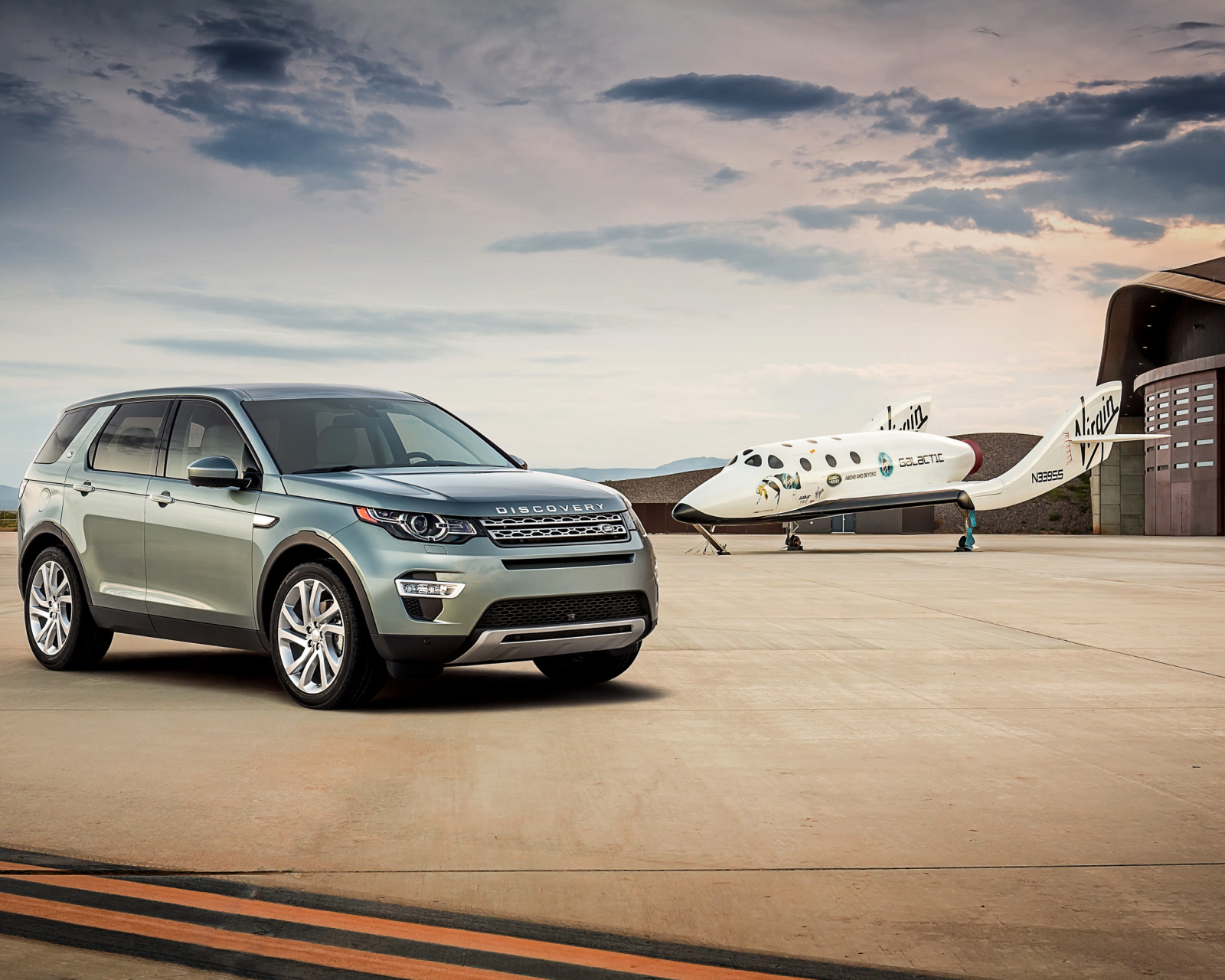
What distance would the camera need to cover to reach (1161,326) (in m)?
70.7

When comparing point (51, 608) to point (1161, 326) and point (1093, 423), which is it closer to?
point (1093, 423)

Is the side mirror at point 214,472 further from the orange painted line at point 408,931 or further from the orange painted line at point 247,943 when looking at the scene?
the orange painted line at point 247,943

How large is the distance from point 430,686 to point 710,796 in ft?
11.8

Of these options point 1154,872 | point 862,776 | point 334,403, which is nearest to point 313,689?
point 334,403

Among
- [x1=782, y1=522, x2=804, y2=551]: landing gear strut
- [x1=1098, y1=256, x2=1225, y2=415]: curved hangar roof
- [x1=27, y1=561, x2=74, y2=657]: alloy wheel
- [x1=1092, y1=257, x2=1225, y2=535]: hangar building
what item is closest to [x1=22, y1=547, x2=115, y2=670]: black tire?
[x1=27, y1=561, x2=74, y2=657]: alloy wheel

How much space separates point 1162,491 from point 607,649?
5467 centimetres

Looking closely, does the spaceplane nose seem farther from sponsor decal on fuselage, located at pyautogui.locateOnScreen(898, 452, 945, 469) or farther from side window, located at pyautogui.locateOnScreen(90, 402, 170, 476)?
side window, located at pyautogui.locateOnScreen(90, 402, 170, 476)

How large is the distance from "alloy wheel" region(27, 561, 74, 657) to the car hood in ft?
8.34

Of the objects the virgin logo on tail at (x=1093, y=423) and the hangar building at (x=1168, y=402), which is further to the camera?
the hangar building at (x=1168, y=402)

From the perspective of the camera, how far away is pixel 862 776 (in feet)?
18.5

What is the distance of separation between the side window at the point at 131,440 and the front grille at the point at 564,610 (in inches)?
118

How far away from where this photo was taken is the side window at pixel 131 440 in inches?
344

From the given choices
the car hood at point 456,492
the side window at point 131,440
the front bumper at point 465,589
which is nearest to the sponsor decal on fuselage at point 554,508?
the car hood at point 456,492

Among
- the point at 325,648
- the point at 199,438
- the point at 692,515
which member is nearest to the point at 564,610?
the point at 325,648
